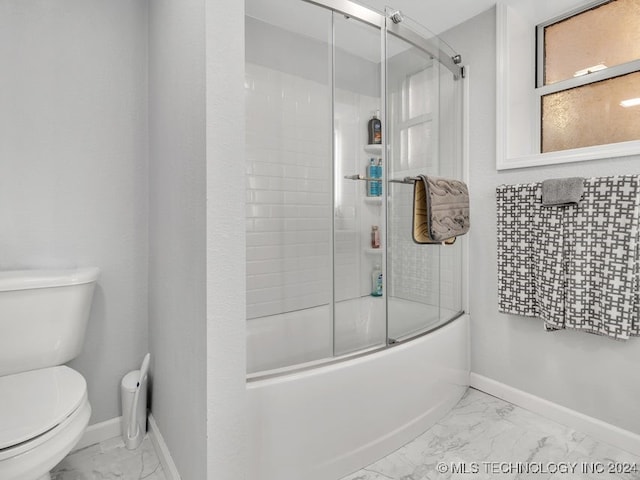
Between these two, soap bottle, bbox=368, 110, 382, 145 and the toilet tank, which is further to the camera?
soap bottle, bbox=368, 110, 382, 145

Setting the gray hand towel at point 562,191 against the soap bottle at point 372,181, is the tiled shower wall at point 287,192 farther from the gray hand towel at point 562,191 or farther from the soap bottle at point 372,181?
the gray hand towel at point 562,191

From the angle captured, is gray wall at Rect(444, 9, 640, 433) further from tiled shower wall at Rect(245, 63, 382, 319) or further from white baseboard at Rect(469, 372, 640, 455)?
tiled shower wall at Rect(245, 63, 382, 319)

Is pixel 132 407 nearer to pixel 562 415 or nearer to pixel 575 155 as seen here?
pixel 562 415

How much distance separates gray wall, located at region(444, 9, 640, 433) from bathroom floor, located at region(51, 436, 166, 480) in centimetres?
181

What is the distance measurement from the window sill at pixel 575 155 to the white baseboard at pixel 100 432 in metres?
2.38

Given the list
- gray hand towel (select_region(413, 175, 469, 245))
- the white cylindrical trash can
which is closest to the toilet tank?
the white cylindrical trash can

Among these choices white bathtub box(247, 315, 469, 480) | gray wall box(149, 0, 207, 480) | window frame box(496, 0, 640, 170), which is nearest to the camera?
gray wall box(149, 0, 207, 480)

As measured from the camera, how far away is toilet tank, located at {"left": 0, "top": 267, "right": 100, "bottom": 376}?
1240mm

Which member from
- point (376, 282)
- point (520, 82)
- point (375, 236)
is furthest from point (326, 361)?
point (520, 82)

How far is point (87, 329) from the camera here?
60.8 inches

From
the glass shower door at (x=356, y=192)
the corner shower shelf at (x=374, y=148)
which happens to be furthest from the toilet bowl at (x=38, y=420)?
the corner shower shelf at (x=374, y=148)

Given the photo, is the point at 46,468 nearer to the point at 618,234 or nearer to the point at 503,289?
the point at 503,289

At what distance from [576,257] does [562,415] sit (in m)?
0.82

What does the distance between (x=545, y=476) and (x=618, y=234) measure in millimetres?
1043
